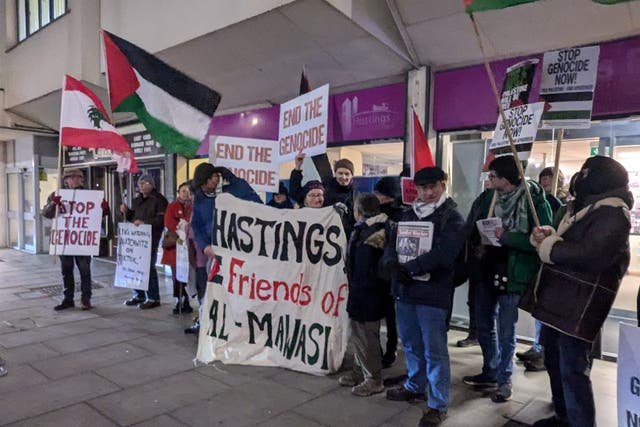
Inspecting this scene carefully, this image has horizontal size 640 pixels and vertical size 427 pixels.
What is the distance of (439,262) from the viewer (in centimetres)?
329

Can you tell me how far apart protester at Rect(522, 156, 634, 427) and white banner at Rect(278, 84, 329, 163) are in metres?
2.37

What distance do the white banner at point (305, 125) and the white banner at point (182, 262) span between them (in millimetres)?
2372

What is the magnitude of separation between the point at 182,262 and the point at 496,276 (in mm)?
4555

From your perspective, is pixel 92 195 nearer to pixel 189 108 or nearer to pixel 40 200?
pixel 189 108

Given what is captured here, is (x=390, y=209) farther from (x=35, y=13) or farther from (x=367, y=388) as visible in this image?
(x=35, y=13)

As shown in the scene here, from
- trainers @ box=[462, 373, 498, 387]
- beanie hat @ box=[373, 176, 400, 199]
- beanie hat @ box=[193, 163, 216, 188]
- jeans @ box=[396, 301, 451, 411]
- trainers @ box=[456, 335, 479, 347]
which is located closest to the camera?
jeans @ box=[396, 301, 451, 411]

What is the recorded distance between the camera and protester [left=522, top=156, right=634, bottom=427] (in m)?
2.70

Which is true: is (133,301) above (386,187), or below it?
below

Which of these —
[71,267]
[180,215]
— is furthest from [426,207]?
[71,267]

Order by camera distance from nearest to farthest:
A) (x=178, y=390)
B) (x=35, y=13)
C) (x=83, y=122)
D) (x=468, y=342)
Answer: (x=178, y=390) < (x=468, y=342) < (x=83, y=122) < (x=35, y=13)

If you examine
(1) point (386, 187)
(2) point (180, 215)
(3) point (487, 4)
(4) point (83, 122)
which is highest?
(3) point (487, 4)

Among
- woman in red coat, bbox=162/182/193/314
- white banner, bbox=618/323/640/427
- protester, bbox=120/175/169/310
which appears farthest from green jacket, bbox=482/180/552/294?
protester, bbox=120/175/169/310

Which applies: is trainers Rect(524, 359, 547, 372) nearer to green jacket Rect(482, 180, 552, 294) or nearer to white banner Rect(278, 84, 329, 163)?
green jacket Rect(482, 180, 552, 294)

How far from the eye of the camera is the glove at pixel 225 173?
203 inches
